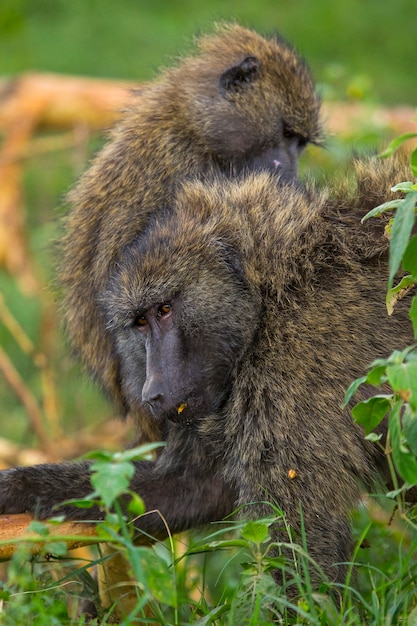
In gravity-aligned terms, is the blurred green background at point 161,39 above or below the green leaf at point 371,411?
above

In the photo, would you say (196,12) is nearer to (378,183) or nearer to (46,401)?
A: (46,401)

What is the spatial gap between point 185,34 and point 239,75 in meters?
6.00

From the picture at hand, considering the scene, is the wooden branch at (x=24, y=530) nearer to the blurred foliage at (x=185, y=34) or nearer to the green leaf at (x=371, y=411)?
the green leaf at (x=371, y=411)

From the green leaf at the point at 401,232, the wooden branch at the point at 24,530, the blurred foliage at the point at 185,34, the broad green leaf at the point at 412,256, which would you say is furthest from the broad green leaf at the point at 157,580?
the blurred foliage at the point at 185,34

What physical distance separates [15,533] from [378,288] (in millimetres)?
1316

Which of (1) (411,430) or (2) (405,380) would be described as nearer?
(2) (405,380)

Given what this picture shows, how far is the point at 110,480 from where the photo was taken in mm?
2092

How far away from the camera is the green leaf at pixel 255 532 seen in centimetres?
245

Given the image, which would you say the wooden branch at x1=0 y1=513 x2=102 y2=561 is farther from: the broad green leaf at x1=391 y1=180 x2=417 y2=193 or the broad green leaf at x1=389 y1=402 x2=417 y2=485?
the broad green leaf at x1=391 y1=180 x2=417 y2=193

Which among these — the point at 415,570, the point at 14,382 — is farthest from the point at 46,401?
the point at 415,570

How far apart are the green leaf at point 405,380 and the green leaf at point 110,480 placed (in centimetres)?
61

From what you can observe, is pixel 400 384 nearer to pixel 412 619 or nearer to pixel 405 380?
pixel 405 380

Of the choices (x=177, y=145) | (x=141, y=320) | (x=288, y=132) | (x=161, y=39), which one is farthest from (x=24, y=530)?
(x=161, y=39)

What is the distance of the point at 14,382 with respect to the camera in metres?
5.28
